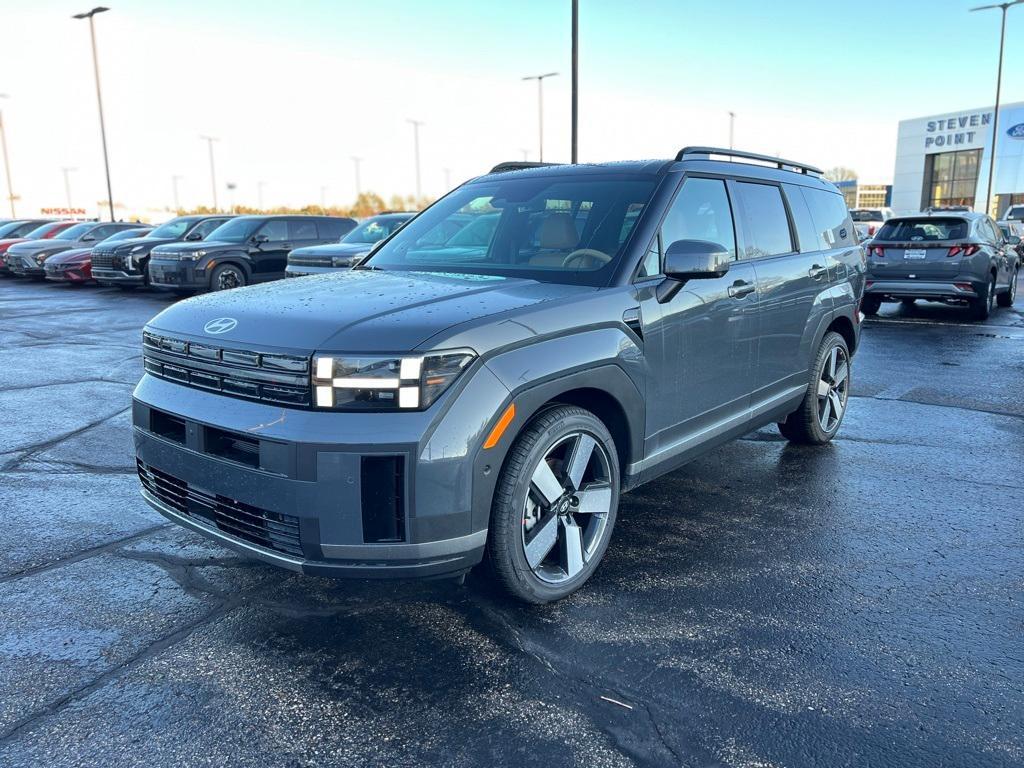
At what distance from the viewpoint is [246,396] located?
2.94m

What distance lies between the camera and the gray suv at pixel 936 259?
12.4m

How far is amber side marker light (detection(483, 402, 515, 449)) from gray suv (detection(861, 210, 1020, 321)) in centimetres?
1166

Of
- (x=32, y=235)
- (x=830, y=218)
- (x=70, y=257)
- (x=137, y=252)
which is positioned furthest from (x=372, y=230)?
(x=32, y=235)

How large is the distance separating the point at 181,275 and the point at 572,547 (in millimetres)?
14248

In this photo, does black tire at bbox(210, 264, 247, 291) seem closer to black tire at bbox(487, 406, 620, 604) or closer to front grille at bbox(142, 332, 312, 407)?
front grille at bbox(142, 332, 312, 407)

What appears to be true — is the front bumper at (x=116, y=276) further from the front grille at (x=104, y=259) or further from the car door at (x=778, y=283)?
the car door at (x=778, y=283)

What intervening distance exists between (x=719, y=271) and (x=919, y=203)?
5802cm

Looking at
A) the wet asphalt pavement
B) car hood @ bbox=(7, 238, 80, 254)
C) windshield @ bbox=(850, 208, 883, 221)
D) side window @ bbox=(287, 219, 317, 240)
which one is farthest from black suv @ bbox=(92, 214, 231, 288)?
windshield @ bbox=(850, 208, 883, 221)

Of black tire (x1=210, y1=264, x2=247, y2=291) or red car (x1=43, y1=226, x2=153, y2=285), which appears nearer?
black tire (x1=210, y1=264, x2=247, y2=291)

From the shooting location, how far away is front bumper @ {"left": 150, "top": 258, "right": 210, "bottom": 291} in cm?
1557

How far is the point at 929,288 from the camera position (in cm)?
1262

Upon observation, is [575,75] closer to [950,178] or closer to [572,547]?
[572,547]

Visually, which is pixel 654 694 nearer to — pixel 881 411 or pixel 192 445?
pixel 192 445

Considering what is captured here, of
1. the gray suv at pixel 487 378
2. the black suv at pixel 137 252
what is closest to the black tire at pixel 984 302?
the gray suv at pixel 487 378
